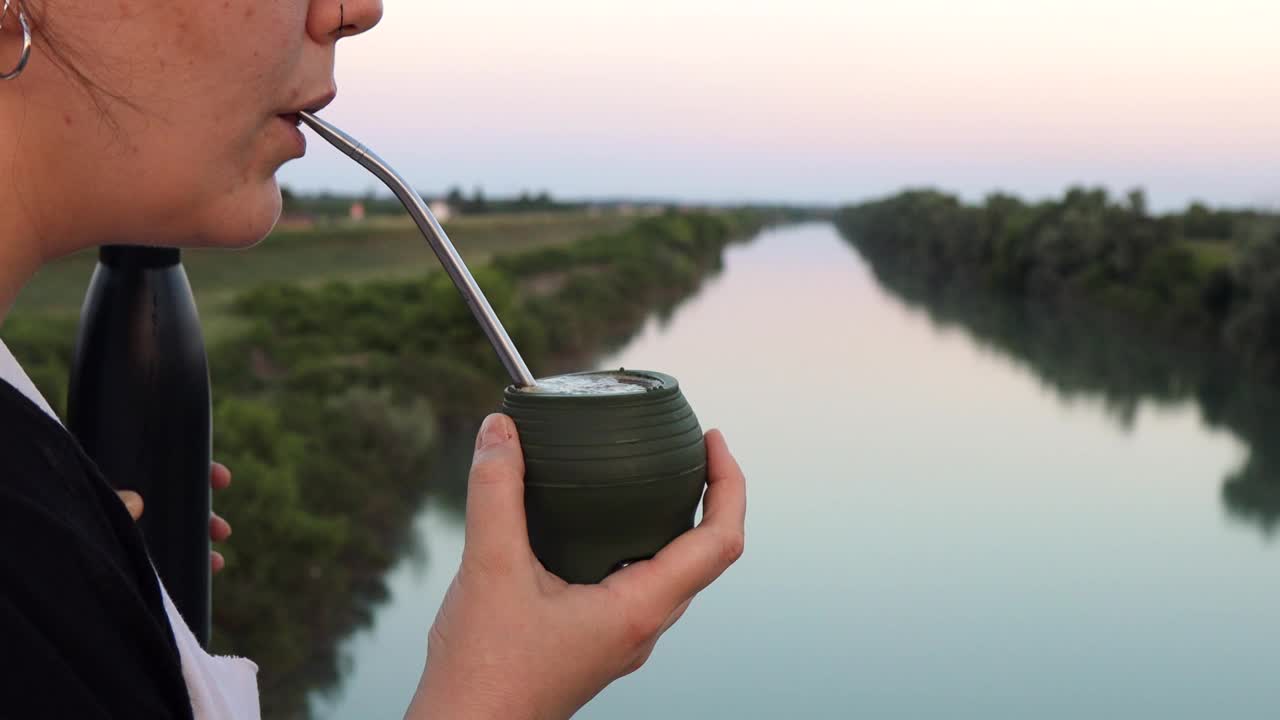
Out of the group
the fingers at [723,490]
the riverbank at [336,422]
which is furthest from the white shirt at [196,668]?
the riverbank at [336,422]

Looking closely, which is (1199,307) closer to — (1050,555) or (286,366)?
(1050,555)

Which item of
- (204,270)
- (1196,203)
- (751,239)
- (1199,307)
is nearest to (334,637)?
(204,270)

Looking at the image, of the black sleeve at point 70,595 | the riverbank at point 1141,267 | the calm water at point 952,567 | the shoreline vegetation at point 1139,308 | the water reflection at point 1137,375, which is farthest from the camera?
the riverbank at point 1141,267

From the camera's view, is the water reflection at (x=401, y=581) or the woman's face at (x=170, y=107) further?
the water reflection at (x=401, y=581)

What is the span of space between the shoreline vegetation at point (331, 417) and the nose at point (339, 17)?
9.35m

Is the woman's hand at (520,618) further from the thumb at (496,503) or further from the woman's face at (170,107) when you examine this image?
the woman's face at (170,107)

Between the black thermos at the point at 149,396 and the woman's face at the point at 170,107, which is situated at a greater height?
the woman's face at the point at 170,107

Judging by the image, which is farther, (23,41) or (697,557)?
(697,557)

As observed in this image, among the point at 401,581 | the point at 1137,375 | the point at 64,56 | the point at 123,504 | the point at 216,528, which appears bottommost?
the point at 401,581

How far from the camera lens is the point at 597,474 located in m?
0.86

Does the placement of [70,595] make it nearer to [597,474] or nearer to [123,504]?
[123,504]

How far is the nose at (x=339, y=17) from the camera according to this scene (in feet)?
2.37

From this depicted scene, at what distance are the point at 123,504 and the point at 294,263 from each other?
2933 centimetres

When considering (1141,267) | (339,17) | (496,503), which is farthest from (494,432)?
(1141,267)
